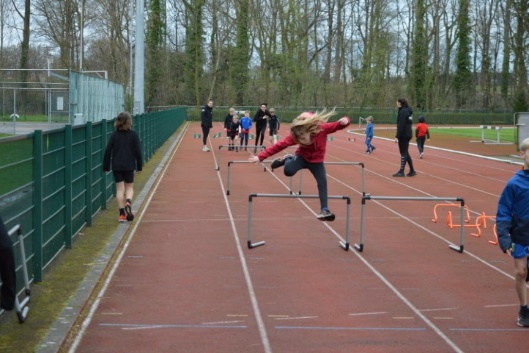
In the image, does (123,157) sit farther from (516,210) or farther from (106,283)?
(516,210)

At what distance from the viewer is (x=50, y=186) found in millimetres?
10625

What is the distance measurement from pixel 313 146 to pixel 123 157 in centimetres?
364

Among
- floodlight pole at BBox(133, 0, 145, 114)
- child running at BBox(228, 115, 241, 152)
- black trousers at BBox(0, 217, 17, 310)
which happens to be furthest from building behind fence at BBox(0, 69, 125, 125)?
black trousers at BBox(0, 217, 17, 310)

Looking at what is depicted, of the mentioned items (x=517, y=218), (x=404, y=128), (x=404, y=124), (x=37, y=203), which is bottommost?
(x=37, y=203)

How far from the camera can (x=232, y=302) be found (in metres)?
8.94

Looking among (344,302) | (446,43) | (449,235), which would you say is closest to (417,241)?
(449,235)

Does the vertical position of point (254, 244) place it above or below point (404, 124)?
below

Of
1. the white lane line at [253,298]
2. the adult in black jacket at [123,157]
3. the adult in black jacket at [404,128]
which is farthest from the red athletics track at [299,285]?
the adult in black jacket at [404,128]

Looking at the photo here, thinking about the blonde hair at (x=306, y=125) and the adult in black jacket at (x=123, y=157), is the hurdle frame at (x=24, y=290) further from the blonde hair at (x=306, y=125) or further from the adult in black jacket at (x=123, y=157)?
the adult in black jacket at (x=123, y=157)

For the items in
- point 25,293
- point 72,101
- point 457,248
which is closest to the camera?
point 25,293

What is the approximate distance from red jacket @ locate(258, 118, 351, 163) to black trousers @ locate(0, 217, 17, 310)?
5192mm

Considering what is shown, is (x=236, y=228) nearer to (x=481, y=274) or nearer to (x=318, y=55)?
(x=481, y=274)

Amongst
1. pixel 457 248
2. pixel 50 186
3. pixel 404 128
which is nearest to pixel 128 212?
pixel 50 186

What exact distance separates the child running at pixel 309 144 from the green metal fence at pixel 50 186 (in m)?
2.46
